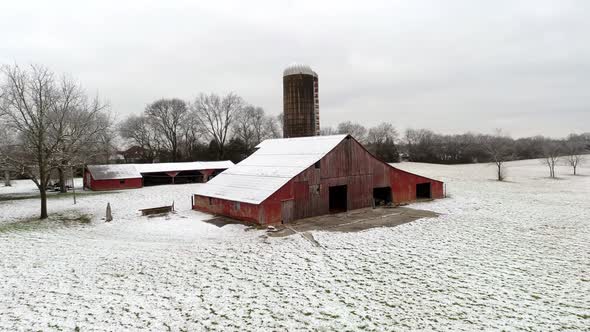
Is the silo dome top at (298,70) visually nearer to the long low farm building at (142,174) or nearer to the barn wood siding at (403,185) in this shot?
the barn wood siding at (403,185)

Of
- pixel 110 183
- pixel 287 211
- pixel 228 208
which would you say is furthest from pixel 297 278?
pixel 110 183

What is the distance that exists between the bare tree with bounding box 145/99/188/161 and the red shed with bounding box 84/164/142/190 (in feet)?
84.5

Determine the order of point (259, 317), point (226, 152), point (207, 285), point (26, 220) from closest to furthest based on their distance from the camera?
1. point (259, 317)
2. point (207, 285)
3. point (26, 220)
4. point (226, 152)

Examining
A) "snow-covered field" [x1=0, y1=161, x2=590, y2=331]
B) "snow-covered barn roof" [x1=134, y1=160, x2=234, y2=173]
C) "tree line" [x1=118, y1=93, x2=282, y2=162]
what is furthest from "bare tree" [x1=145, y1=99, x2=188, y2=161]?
"snow-covered field" [x1=0, y1=161, x2=590, y2=331]

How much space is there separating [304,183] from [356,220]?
11.8 feet

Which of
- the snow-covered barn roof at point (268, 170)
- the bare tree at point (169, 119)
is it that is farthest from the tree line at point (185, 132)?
the snow-covered barn roof at point (268, 170)

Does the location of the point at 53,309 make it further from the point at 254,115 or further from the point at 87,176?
the point at 254,115

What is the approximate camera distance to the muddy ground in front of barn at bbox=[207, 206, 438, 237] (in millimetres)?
16344

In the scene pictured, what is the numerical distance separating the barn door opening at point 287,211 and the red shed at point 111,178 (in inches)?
1057

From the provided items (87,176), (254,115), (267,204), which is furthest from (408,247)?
(254,115)

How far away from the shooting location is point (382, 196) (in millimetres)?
23984

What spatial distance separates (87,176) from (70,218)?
22307 millimetres

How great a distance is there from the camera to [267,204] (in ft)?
55.8

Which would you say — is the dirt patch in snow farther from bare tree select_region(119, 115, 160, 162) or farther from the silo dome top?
bare tree select_region(119, 115, 160, 162)
